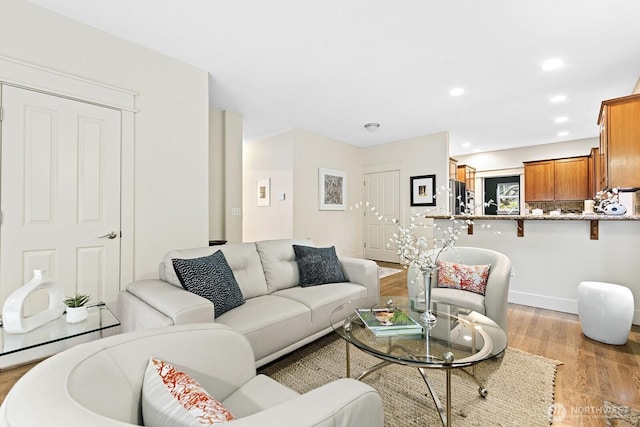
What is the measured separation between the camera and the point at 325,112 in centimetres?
433

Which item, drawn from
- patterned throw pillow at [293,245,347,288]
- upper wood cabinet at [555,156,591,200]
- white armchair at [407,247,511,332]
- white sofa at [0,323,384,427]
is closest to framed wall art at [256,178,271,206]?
patterned throw pillow at [293,245,347,288]

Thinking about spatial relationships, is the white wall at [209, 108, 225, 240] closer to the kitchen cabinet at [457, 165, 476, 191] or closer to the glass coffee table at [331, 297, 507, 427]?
the glass coffee table at [331, 297, 507, 427]

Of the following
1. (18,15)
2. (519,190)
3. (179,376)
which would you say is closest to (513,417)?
(179,376)

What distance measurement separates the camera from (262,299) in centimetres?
226

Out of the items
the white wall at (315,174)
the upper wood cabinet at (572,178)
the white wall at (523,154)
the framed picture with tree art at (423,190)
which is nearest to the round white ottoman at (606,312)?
the white wall at (315,174)

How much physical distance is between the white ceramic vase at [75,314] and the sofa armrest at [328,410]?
60.2 inches

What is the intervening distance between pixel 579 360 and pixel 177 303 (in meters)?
2.86

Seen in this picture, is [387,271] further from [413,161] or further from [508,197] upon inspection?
[508,197]

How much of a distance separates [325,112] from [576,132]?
476cm

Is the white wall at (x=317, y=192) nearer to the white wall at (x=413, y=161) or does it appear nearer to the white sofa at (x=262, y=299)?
the white wall at (x=413, y=161)

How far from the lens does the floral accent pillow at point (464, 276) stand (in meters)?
2.47

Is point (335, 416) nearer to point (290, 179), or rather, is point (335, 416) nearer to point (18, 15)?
point (18, 15)

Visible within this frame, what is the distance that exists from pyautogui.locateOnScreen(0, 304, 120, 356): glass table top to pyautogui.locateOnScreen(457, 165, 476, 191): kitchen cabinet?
7.18m

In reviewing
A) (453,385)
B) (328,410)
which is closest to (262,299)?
(453,385)
